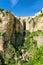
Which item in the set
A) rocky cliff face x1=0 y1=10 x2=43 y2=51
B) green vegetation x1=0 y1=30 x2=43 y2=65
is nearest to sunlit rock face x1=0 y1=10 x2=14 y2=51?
rocky cliff face x1=0 y1=10 x2=43 y2=51

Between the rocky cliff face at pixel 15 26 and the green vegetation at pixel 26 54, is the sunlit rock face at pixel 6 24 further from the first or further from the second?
the green vegetation at pixel 26 54

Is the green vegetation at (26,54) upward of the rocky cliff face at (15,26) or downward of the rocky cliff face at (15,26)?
downward

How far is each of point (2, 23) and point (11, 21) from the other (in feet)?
4.82

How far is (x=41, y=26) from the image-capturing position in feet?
104

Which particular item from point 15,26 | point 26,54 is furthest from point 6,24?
point 26,54

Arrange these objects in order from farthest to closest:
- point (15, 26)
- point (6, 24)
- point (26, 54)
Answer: point (15, 26) < point (6, 24) < point (26, 54)

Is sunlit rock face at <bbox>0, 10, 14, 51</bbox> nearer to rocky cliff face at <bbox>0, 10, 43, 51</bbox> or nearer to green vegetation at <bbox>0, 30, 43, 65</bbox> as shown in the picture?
rocky cliff face at <bbox>0, 10, 43, 51</bbox>

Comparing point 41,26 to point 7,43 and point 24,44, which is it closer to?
point 24,44

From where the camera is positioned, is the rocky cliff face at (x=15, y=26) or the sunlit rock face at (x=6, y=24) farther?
the rocky cliff face at (x=15, y=26)

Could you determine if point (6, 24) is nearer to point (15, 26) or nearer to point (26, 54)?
point (15, 26)

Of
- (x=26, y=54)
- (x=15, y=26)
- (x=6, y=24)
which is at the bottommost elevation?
(x=26, y=54)

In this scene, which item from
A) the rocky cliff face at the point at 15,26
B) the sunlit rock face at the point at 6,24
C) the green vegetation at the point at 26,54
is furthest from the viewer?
the rocky cliff face at the point at 15,26

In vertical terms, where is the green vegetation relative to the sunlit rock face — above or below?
below

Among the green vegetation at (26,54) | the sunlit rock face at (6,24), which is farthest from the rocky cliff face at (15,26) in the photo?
the green vegetation at (26,54)
